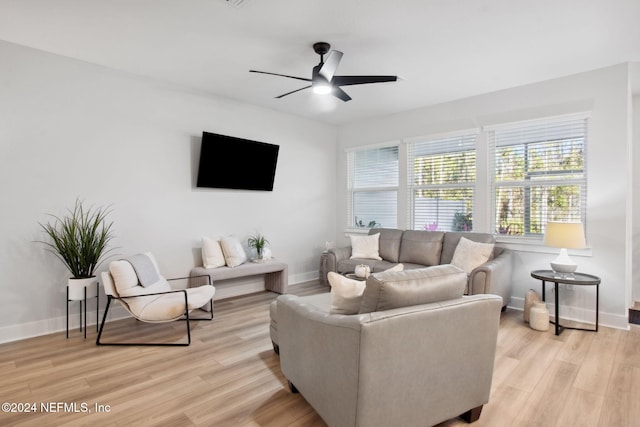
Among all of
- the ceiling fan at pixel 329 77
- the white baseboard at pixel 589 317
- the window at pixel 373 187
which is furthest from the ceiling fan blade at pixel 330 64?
the white baseboard at pixel 589 317

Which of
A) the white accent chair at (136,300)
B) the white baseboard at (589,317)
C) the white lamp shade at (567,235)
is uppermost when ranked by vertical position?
the white lamp shade at (567,235)

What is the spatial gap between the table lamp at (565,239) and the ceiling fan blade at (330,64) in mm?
2803

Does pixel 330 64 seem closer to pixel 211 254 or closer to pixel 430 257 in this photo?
pixel 211 254

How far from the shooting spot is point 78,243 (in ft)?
11.3

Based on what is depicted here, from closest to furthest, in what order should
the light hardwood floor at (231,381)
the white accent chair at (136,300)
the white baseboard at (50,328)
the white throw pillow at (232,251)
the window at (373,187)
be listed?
the light hardwood floor at (231,381), the white accent chair at (136,300), the white baseboard at (50,328), the white throw pillow at (232,251), the window at (373,187)

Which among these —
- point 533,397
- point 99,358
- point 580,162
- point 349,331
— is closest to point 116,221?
point 99,358

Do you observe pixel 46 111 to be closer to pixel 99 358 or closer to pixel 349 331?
pixel 99 358

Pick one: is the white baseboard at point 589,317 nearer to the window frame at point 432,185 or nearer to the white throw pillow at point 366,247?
the window frame at point 432,185

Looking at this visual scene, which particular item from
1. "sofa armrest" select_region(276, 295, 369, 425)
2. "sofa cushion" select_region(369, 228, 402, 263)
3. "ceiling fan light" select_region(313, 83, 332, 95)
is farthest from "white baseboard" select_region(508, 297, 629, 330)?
"ceiling fan light" select_region(313, 83, 332, 95)

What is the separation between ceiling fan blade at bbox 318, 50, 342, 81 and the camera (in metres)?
3.07

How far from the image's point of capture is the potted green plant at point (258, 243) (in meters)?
5.04

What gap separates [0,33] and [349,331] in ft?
13.2

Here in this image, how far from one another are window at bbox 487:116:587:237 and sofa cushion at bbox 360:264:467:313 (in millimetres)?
3077

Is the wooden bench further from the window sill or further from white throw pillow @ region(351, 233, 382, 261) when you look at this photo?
the window sill
